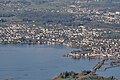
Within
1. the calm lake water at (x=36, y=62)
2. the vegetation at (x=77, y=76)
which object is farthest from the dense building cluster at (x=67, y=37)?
the vegetation at (x=77, y=76)

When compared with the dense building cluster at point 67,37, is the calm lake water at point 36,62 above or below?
above

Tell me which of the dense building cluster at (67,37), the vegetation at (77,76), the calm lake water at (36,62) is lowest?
the dense building cluster at (67,37)

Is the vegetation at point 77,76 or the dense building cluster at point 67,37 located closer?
the vegetation at point 77,76

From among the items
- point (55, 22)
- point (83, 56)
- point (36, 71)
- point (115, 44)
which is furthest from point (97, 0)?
point (36, 71)

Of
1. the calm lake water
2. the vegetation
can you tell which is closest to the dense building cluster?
the calm lake water

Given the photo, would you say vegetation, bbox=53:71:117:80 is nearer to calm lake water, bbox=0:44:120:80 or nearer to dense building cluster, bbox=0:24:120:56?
calm lake water, bbox=0:44:120:80

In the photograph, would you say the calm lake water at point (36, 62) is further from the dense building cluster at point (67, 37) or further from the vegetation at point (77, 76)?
the dense building cluster at point (67, 37)

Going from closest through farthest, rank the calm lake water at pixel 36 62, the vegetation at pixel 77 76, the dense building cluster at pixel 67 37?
the vegetation at pixel 77 76 < the calm lake water at pixel 36 62 < the dense building cluster at pixel 67 37

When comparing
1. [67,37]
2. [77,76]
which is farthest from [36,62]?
[67,37]

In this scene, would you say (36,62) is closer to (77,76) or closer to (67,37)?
(77,76)

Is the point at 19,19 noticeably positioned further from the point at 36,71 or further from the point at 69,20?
the point at 36,71
